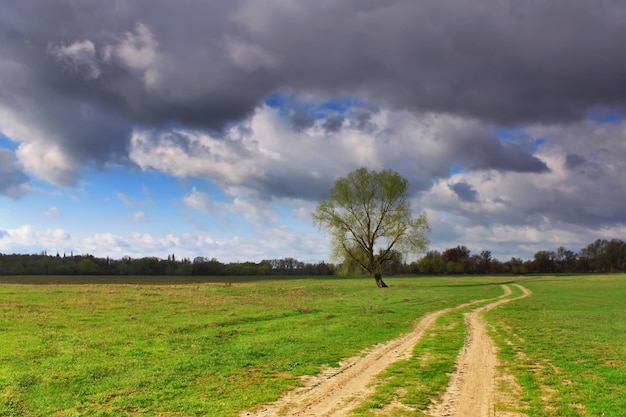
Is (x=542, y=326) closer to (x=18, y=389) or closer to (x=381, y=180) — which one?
(x=18, y=389)

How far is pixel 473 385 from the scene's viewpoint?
11.9 metres

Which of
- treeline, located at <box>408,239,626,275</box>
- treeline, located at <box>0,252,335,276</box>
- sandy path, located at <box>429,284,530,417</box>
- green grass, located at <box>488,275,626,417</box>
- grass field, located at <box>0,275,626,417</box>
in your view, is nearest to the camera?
sandy path, located at <box>429,284,530,417</box>

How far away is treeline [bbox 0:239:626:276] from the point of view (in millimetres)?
140375

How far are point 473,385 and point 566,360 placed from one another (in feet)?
20.2

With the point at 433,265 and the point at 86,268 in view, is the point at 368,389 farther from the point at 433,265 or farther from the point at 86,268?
the point at 433,265

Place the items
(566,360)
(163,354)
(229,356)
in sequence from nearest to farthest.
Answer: (566,360) < (229,356) < (163,354)

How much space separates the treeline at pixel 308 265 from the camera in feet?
461

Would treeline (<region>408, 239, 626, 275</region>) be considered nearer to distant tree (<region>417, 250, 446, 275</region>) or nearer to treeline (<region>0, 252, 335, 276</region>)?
distant tree (<region>417, 250, 446, 275</region>)

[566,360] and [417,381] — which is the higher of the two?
[417,381]

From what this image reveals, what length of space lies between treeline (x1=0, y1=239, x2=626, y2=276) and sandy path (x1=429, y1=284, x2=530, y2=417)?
120988 millimetres

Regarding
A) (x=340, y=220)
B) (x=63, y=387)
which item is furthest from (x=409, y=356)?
(x=340, y=220)

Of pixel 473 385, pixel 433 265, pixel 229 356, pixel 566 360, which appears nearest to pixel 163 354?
pixel 229 356

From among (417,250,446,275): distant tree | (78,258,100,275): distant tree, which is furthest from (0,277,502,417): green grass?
(417,250,446,275): distant tree

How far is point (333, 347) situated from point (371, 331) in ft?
16.9
